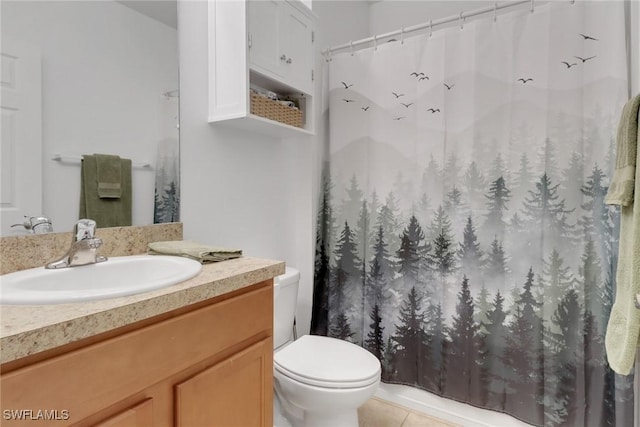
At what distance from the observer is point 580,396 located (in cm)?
142

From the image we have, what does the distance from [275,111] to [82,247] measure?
91cm

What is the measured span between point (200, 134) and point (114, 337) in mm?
951

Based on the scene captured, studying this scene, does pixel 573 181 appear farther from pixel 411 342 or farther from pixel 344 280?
pixel 344 280

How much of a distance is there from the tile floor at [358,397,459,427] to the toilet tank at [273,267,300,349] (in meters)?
0.63

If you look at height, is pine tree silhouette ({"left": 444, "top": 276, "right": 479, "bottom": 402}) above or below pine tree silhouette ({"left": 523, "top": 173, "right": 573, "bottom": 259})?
below

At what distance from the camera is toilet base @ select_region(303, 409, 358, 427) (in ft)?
4.49

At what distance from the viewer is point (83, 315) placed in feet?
1.98

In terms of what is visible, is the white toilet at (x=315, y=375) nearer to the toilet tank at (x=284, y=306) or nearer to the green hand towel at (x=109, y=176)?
the toilet tank at (x=284, y=306)

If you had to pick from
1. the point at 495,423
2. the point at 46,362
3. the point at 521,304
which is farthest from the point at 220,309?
the point at 495,423

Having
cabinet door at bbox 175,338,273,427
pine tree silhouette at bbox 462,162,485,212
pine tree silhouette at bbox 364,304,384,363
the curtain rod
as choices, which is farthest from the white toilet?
the curtain rod

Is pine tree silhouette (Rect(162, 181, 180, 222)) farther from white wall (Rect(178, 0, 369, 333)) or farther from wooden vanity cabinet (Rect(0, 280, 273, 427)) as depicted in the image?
wooden vanity cabinet (Rect(0, 280, 273, 427))

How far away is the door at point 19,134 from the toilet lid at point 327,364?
1011 millimetres

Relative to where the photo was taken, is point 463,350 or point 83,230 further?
point 463,350

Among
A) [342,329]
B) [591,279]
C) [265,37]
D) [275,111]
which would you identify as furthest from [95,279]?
[591,279]
